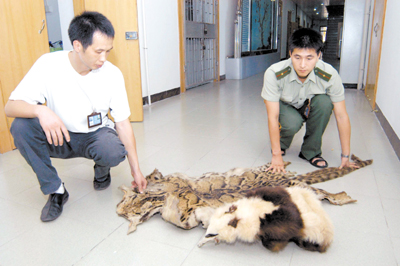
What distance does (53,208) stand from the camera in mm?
1528

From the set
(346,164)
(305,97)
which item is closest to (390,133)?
(346,164)

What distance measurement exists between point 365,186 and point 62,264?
5.31ft

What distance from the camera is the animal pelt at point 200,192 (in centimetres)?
146

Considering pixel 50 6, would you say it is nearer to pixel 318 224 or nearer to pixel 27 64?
pixel 27 64

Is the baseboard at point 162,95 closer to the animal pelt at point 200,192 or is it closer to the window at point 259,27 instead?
the animal pelt at point 200,192

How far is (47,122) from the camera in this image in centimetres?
134

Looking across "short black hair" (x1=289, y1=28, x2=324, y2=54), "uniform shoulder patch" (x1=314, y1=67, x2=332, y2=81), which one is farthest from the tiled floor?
"short black hair" (x1=289, y1=28, x2=324, y2=54)

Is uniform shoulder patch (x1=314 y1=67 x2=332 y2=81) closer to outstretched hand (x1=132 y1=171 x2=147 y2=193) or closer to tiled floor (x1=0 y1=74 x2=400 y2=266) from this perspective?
tiled floor (x1=0 y1=74 x2=400 y2=266)

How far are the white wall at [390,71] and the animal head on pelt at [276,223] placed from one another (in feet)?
5.09

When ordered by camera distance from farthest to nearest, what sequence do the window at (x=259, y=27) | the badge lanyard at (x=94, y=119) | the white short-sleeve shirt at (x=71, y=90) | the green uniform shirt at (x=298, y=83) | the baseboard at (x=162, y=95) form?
the window at (x=259, y=27) → the baseboard at (x=162, y=95) → the green uniform shirt at (x=298, y=83) → the badge lanyard at (x=94, y=119) → the white short-sleeve shirt at (x=71, y=90)

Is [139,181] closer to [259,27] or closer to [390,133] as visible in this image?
[390,133]

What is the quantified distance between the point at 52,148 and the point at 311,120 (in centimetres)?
165

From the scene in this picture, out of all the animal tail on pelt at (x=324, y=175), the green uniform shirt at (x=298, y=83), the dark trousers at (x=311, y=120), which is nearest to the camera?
the animal tail on pelt at (x=324, y=175)

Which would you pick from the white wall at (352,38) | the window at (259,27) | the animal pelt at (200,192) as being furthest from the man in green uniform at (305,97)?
the window at (259,27)
